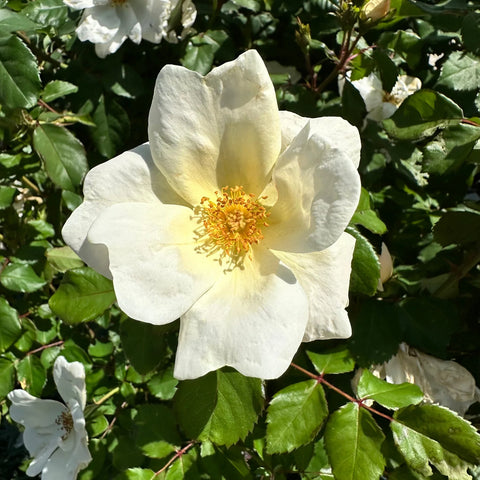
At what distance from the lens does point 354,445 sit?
3.81 ft

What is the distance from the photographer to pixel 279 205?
1.22 metres

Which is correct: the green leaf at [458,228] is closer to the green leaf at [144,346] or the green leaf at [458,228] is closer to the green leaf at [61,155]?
the green leaf at [144,346]

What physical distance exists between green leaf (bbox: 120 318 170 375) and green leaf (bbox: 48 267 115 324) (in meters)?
0.11

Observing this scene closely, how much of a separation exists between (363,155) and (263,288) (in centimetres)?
73

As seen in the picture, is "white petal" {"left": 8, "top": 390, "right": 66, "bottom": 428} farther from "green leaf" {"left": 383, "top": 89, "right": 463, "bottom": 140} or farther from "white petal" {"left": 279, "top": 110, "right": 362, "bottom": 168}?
"green leaf" {"left": 383, "top": 89, "right": 463, "bottom": 140}

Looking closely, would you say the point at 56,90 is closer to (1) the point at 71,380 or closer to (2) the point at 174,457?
(1) the point at 71,380

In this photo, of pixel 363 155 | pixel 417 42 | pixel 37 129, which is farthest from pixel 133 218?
pixel 417 42

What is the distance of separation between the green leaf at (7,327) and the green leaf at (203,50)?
3.08 feet

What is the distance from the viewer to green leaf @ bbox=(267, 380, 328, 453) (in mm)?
1161

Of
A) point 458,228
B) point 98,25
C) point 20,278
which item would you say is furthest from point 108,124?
point 458,228

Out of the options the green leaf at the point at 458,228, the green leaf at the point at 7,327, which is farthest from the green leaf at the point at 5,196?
the green leaf at the point at 458,228

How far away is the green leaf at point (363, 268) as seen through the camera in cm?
118

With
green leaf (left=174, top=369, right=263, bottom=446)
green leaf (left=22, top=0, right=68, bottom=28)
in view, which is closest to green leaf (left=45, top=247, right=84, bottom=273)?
green leaf (left=174, top=369, right=263, bottom=446)

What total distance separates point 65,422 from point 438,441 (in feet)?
3.90
